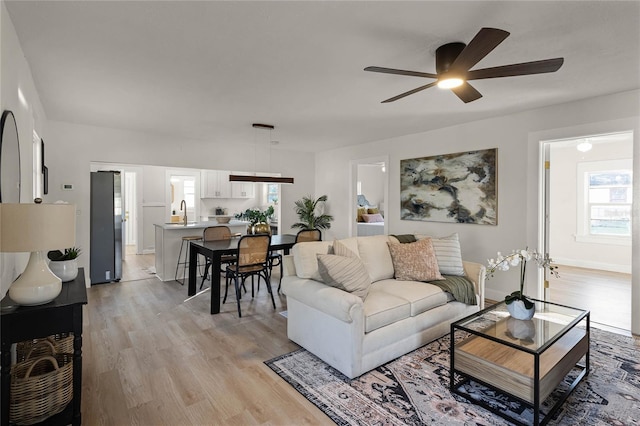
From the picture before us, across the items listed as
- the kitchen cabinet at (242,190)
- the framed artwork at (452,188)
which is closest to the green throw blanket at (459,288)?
the framed artwork at (452,188)

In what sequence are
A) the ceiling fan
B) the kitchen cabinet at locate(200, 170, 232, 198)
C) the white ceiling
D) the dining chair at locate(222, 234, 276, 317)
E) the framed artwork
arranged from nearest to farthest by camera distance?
the ceiling fan, the white ceiling, the dining chair at locate(222, 234, 276, 317), the framed artwork, the kitchen cabinet at locate(200, 170, 232, 198)

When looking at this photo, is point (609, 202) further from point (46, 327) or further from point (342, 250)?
point (46, 327)

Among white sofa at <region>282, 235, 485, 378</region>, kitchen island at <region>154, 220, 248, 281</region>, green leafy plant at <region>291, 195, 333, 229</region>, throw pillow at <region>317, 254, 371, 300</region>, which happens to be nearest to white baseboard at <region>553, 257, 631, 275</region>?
white sofa at <region>282, 235, 485, 378</region>

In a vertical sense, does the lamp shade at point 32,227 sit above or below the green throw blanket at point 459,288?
above

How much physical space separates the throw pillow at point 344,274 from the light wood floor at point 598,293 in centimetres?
292

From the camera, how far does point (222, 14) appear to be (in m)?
1.98

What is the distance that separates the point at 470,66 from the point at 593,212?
20.3 feet

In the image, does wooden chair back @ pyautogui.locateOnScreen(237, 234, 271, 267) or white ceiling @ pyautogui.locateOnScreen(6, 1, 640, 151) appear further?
wooden chair back @ pyautogui.locateOnScreen(237, 234, 271, 267)

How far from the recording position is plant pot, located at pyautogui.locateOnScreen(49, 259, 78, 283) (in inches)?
86.4

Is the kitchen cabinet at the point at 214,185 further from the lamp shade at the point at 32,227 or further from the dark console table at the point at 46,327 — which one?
the lamp shade at the point at 32,227

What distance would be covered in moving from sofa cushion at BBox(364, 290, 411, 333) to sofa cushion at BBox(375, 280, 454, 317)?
0.25 ft

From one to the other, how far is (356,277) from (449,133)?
10.3 ft

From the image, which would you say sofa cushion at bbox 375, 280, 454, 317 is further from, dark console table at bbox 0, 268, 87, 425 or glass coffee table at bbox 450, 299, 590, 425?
dark console table at bbox 0, 268, 87, 425

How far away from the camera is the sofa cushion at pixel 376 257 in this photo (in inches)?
133
